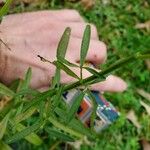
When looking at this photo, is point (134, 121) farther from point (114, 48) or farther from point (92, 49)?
point (92, 49)

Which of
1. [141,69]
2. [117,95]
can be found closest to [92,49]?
[117,95]

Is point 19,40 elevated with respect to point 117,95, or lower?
elevated

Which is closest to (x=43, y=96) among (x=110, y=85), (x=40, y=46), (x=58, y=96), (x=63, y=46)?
(x=58, y=96)

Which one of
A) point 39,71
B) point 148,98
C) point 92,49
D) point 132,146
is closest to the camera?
point 39,71

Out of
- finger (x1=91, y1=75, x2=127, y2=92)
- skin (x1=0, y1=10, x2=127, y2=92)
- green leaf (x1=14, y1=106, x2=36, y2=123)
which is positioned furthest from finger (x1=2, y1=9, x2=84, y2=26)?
green leaf (x1=14, y1=106, x2=36, y2=123)

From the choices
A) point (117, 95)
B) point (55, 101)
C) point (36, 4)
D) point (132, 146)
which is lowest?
point (132, 146)

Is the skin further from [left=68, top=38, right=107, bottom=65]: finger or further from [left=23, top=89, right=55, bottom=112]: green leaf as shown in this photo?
[left=23, top=89, right=55, bottom=112]: green leaf
